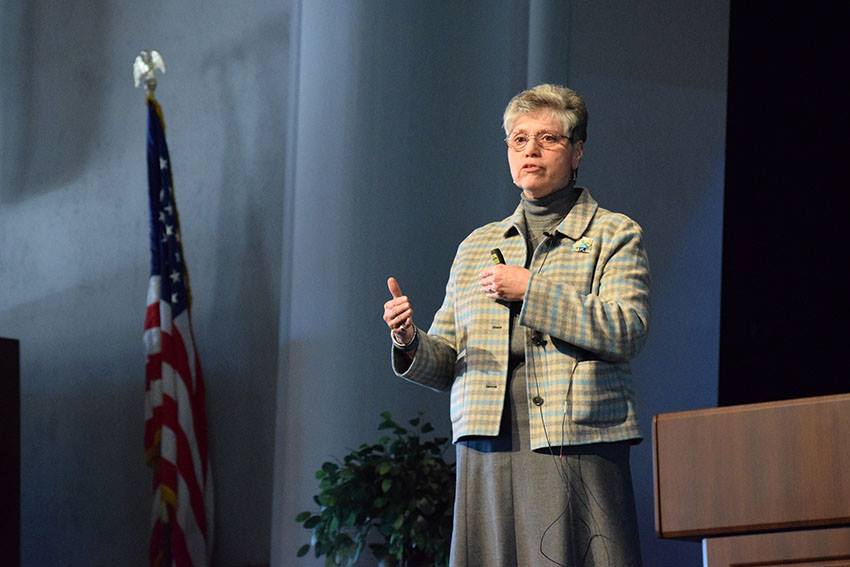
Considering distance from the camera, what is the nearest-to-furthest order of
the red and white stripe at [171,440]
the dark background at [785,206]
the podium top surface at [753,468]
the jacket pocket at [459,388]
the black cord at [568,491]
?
the podium top surface at [753,468]
the black cord at [568,491]
the jacket pocket at [459,388]
the dark background at [785,206]
the red and white stripe at [171,440]

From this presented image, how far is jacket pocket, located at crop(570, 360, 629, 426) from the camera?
2104mm

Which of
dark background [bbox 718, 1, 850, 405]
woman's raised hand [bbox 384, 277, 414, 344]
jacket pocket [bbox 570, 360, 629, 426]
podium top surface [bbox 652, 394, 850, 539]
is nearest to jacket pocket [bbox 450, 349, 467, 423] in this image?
woman's raised hand [bbox 384, 277, 414, 344]

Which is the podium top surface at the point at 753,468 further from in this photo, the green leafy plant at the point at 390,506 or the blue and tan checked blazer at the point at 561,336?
the green leafy plant at the point at 390,506

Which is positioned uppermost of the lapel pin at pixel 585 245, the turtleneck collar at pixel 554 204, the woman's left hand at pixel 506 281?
the turtleneck collar at pixel 554 204

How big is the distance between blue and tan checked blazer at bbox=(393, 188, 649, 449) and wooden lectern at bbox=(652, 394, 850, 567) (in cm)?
58

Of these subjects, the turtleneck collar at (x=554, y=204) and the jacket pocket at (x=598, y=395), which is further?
the turtleneck collar at (x=554, y=204)

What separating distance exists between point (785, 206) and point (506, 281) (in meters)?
2.75

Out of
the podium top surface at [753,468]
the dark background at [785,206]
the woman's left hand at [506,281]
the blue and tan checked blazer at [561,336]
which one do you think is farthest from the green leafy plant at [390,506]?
the podium top surface at [753,468]

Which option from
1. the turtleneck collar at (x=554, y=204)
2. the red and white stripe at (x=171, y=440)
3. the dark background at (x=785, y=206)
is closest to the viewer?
the turtleneck collar at (x=554, y=204)

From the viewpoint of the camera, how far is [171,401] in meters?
5.09

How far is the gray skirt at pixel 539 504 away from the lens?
2094 millimetres

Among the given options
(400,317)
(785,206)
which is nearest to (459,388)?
(400,317)

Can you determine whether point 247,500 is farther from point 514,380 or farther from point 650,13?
point 514,380

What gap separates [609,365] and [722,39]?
3.34 metres
